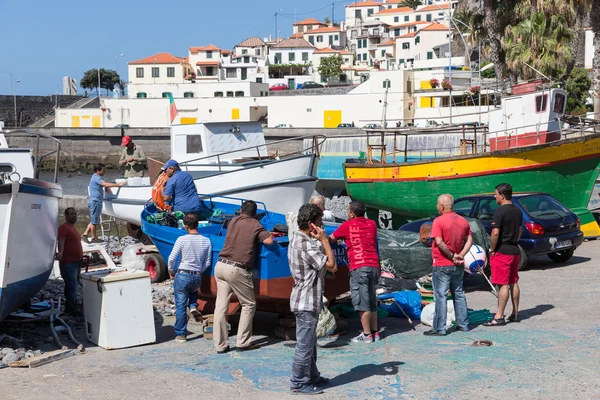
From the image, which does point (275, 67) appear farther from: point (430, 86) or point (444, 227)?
point (444, 227)

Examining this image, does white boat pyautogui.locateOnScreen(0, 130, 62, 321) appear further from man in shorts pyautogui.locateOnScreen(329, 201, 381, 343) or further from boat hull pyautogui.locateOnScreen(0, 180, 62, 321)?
man in shorts pyautogui.locateOnScreen(329, 201, 381, 343)

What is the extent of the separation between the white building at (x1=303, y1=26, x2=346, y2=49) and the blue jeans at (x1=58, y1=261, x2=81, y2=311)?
4780 inches

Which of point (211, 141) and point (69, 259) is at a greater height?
point (211, 141)

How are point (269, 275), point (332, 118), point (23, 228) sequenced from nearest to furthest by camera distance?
point (23, 228), point (269, 275), point (332, 118)

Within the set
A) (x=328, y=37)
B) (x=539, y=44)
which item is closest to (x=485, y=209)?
(x=539, y=44)

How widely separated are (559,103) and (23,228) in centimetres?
1628

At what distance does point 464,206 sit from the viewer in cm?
1514

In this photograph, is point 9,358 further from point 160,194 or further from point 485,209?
point 485,209

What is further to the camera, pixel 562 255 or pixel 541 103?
pixel 541 103

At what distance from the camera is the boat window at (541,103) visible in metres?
21.5

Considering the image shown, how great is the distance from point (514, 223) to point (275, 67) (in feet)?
299

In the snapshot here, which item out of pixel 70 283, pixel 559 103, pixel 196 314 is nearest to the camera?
pixel 196 314

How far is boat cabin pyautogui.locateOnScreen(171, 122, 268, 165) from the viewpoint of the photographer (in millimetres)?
21172

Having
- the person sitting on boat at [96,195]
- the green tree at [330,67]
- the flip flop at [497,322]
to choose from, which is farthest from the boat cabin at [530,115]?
the green tree at [330,67]
